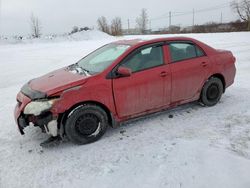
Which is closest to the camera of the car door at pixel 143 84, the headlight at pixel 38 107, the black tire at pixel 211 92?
the headlight at pixel 38 107

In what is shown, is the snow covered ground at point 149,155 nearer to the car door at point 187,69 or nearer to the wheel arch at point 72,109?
the wheel arch at point 72,109

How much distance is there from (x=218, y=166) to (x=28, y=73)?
341 inches

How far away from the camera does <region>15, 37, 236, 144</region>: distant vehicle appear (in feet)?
12.5

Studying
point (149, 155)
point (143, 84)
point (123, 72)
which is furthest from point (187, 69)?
point (149, 155)

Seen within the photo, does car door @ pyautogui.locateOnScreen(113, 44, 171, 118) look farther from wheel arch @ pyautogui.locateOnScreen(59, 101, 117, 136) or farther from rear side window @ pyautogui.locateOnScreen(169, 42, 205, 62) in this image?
rear side window @ pyautogui.locateOnScreen(169, 42, 205, 62)

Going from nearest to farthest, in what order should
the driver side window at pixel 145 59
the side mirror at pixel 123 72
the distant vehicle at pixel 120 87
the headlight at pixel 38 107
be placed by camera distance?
the headlight at pixel 38 107, the distant vehicle at pixel 120 87, the side mirror at pixel 123 72, the driver side window at pixel 145 59

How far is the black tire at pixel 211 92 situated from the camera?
205 inches

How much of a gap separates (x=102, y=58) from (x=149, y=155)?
2.15 m

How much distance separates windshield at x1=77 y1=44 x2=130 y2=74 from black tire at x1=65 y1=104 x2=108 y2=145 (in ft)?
2.37

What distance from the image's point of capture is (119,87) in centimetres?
411

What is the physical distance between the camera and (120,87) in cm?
411

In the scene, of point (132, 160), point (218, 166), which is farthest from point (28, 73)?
point (218, 166)

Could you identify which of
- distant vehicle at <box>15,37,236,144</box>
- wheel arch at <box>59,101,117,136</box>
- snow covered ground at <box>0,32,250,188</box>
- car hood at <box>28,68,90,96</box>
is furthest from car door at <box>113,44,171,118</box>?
car hood at <box>28,68,90,96</box>

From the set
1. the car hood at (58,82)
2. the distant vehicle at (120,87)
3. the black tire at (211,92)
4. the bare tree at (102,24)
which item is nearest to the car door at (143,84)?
the distant vehicle at (120,87)
